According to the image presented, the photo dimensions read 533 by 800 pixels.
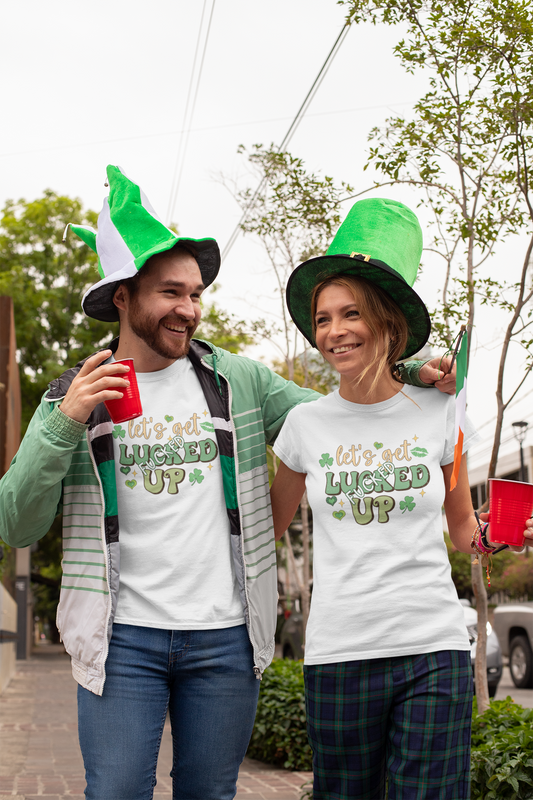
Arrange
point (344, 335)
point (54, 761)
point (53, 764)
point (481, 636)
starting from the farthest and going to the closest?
point (54, 761), point (53, 764), point (481, 636), point (344, 335)

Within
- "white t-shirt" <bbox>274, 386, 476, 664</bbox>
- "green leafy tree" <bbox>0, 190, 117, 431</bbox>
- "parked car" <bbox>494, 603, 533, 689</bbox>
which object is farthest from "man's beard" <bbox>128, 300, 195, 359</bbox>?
"green leafy tree" <bbox>0, 190, 117, 431</bbox>

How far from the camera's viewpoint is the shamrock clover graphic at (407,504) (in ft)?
7.41

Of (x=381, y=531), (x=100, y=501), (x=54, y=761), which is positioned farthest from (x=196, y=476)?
(x=54, y=761)

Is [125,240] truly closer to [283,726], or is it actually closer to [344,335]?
[344,335]

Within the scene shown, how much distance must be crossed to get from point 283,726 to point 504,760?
293cm

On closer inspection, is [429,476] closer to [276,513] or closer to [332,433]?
[332,433]

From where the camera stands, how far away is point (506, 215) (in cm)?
478

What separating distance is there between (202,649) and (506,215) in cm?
339

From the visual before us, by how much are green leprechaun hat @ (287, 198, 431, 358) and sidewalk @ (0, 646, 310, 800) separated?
3.92 meters

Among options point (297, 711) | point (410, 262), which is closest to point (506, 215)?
point (410, 262)

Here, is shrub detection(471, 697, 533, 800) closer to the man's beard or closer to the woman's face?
the woman's face

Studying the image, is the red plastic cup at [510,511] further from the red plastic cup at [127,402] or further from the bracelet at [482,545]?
the red plastic cup at [127,402]

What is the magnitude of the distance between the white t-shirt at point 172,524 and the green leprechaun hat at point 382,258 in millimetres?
519

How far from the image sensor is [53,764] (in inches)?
264
